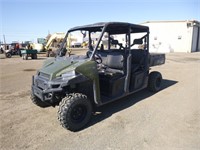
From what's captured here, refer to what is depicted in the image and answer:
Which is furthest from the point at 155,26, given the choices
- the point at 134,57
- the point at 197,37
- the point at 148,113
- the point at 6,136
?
the point at 6,136

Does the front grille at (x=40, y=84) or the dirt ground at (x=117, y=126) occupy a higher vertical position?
the front grille at (x=40, y=84)

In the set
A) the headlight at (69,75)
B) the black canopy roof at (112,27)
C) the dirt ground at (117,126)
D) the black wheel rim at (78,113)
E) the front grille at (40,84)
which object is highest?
the black canopy roof at (112,27)

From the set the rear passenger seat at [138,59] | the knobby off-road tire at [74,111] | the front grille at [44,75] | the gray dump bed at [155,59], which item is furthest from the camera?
the gray dump bed at [155,59]

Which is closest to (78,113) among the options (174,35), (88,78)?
(88,78)

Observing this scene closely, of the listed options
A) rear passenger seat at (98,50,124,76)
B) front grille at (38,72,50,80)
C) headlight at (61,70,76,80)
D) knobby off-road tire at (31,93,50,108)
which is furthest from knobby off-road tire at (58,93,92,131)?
knobby off-road tire at (31,93,50,108)

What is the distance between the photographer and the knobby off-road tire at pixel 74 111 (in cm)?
367

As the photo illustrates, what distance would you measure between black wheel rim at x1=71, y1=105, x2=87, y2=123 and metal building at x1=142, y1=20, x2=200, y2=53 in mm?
26705

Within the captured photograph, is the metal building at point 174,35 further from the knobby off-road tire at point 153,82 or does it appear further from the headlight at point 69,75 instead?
the headlight at point 69,75

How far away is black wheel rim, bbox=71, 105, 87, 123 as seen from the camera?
385 centimetres

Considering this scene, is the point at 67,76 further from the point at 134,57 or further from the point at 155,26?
the point at 155,26

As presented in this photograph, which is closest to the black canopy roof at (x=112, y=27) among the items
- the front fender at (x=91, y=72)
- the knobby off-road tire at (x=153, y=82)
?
the front fender at (x=91, y=72)

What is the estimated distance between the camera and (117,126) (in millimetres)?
3939

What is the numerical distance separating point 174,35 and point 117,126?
89.0ft

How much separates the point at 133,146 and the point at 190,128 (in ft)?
4.49
